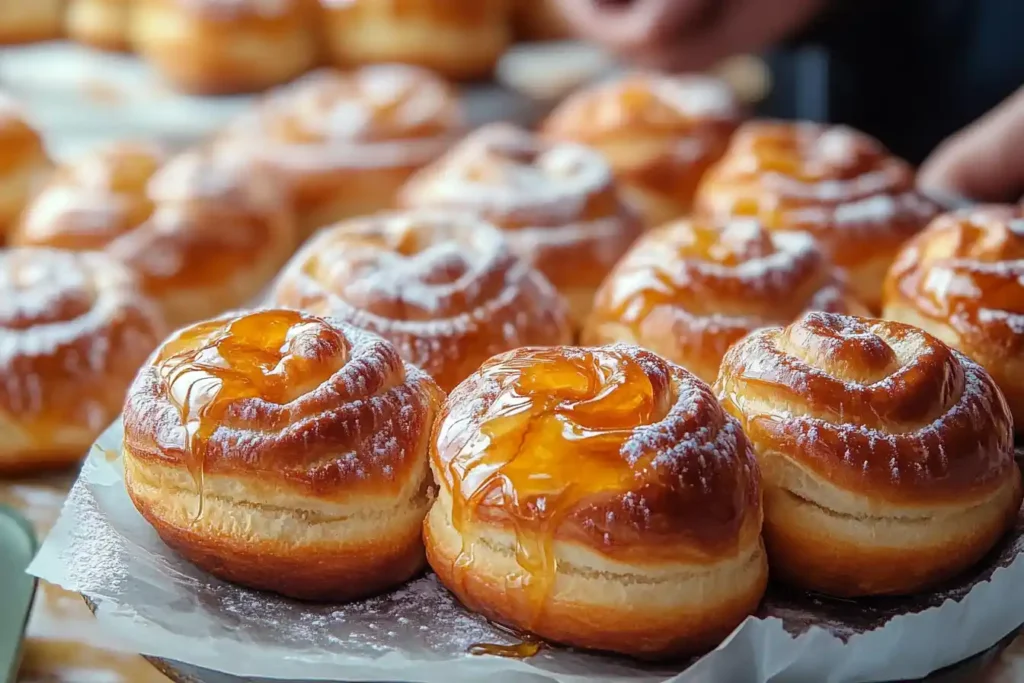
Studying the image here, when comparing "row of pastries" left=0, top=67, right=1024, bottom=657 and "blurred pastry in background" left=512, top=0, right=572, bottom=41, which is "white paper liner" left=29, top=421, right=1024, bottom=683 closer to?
"row of pastries" left=0, top=67, right=1024, bottom=657

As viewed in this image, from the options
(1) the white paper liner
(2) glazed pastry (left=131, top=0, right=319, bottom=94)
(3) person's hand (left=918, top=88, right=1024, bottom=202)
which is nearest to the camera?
(1) the white paper liner

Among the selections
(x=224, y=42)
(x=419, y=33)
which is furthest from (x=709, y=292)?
(x=224, y=42)

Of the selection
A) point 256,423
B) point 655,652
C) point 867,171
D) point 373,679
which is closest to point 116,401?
point 256,423

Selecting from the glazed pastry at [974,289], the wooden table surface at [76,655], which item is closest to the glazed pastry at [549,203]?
the glazed pastry at [974,289]

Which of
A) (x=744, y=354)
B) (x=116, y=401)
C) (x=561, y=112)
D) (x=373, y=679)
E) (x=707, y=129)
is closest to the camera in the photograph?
(x=373, y=679)

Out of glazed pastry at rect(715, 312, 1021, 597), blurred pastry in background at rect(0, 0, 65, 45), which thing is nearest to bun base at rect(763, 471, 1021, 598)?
glazed pastry at rect(715, 312, 1021, 597)

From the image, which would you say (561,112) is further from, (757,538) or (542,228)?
(757,538)

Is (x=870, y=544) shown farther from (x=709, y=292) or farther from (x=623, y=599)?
(x=709, y=292)
